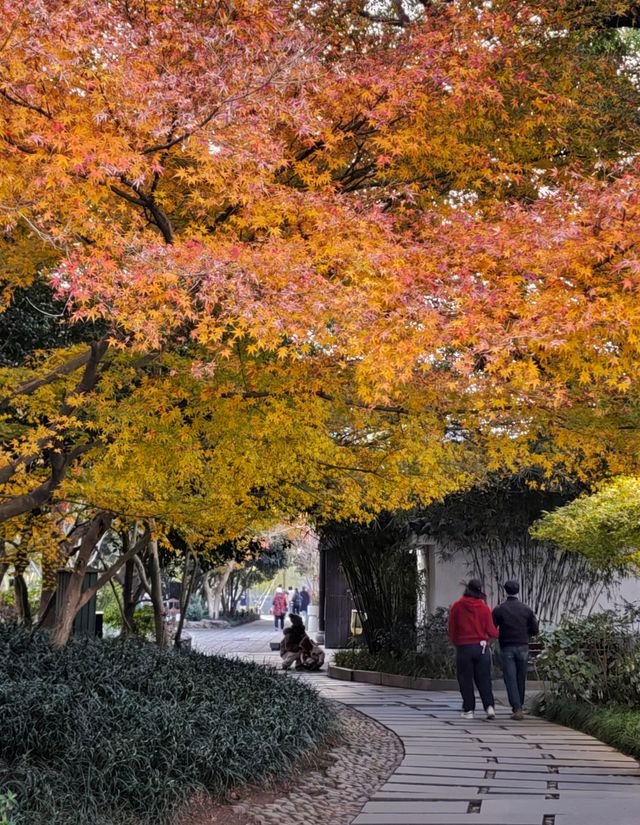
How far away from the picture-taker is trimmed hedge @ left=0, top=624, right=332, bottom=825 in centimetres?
543

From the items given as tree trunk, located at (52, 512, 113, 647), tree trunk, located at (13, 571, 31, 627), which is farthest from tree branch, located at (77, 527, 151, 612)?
tree trunk, located at (13, 571, 31, 627)

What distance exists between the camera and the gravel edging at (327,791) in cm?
586

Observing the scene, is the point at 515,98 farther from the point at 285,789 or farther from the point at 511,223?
the point at 285,789

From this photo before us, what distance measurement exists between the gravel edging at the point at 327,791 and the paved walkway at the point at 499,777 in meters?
0.16

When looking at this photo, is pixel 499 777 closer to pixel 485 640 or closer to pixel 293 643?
pixel 485 640

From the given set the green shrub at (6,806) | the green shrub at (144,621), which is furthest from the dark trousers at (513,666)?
the green shrub at (144,621)

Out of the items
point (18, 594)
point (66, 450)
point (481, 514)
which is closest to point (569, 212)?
point (66, 450)

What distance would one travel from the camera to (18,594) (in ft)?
50.7

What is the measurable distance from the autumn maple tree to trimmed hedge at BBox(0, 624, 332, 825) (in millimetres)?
1659

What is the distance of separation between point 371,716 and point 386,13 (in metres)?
7.54

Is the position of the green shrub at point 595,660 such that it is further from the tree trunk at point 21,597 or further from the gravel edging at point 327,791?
the tree trunk at point 21,597

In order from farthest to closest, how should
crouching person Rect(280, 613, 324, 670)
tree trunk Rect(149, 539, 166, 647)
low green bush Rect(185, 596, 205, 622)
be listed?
low green bush Rect(185, 596, 205, 622) < crouching person Rect(280, 613, 324, 670) < tree trunk Rect(149, 539, 166, 647)

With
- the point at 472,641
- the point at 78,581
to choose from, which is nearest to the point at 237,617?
the point at 78,581

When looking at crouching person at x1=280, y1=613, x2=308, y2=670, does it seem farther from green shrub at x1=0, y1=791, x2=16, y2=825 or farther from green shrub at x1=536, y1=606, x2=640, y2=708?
green shrub at x1=0, y1=791, x2=16, y2=825
